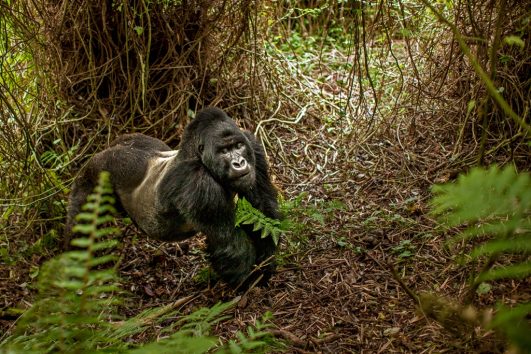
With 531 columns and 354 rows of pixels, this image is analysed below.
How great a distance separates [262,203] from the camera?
3551 millimetres

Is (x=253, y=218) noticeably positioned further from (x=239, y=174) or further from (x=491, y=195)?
(x=491, y=195)

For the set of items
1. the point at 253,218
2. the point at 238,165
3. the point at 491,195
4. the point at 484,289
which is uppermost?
the point at 491,195

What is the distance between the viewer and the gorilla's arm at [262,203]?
134 inches


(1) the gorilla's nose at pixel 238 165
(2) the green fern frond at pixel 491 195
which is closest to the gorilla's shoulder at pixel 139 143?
(1) the gorilla's nose at pixel 238 165

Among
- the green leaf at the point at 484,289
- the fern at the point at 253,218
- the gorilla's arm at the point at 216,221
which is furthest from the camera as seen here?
the gorilla's arm at the point at 216,221

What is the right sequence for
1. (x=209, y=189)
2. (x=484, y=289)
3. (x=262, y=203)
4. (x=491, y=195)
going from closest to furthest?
(x=491, y=195) → (x=484, y=289) → (x=209, y=189) → (x=262, y=203)

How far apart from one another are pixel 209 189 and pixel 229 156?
24 centimetres

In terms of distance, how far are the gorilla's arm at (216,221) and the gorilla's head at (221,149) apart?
8 centimetres

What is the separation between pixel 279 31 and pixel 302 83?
1.01 metres

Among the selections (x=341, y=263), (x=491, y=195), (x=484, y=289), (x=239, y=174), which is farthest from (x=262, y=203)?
(x=491, y=195)

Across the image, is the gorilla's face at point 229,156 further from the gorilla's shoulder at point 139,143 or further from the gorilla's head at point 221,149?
the gorilla's shoulder at point 139,143

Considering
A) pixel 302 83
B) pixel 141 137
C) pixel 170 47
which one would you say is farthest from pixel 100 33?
pixel 302 83

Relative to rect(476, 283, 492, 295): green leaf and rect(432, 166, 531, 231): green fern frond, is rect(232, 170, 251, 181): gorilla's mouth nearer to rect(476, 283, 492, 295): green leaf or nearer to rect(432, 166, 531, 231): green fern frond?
rect(476, 283, 492, 295): green leaf

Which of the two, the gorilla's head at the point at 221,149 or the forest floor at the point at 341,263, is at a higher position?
the gorilla's head at the point at 221,149
